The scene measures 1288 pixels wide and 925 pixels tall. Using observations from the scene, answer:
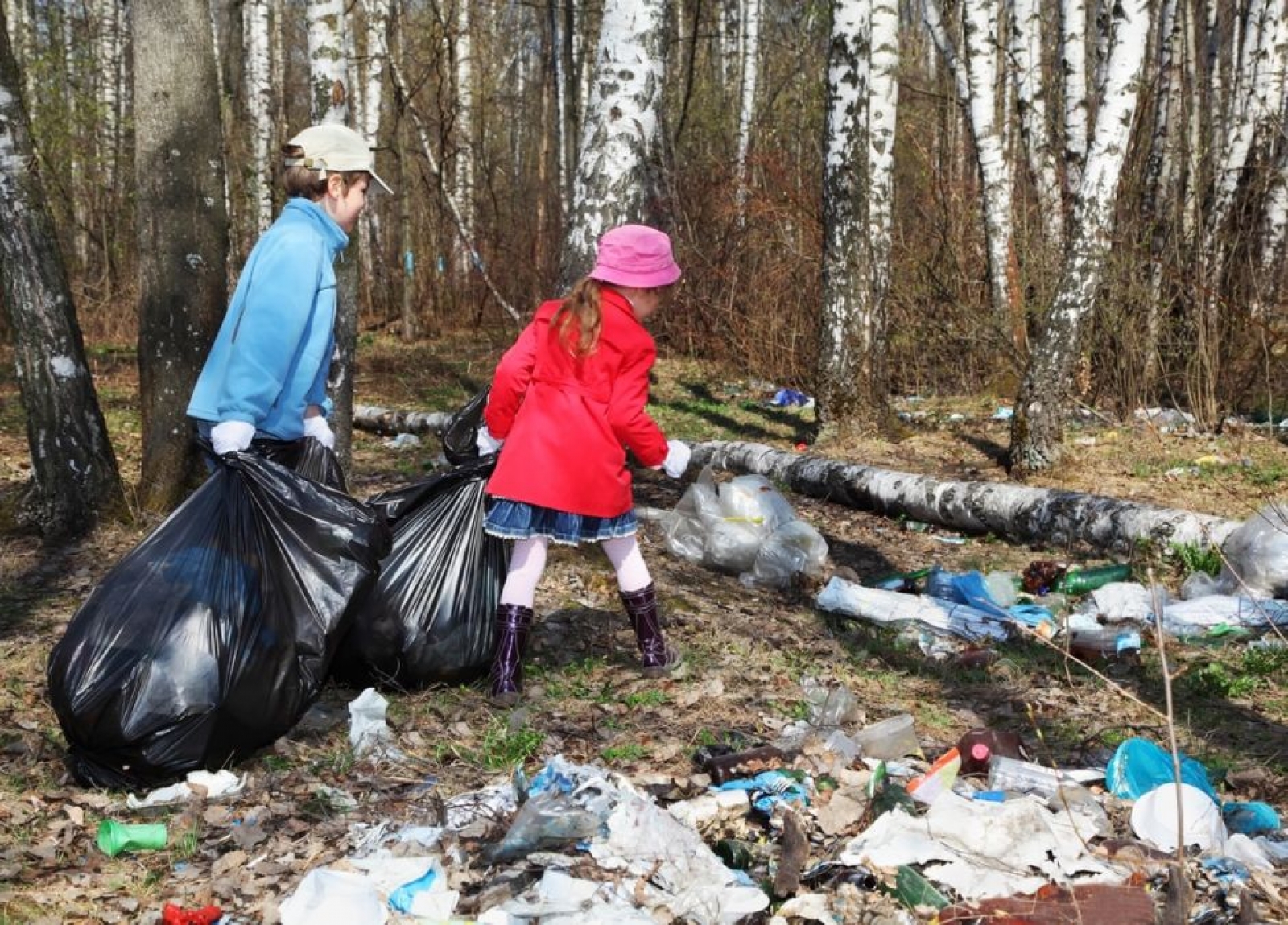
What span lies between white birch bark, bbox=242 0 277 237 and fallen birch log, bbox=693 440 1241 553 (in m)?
9.10

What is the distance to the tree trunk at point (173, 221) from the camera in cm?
599

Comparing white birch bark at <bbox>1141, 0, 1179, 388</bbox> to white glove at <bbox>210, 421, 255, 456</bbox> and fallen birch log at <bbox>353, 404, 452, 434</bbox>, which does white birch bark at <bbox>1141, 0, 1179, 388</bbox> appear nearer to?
fallen birch log at <bbox>353, 404, 452, 434</bbox>

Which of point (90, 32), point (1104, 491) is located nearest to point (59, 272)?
point (1104, 491)

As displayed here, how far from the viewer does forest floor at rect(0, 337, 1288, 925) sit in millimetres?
3023

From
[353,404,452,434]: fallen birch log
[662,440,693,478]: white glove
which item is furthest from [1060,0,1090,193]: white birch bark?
[662,440,693,478]: white glove

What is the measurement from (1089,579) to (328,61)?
4.42m

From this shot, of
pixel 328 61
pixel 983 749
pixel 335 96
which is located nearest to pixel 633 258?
pixel 983 749

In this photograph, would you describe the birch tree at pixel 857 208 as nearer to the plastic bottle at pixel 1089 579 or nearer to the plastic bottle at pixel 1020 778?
the plastic bottle at pixel 1089 579

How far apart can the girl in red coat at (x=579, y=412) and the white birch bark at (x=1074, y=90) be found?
7650 mm

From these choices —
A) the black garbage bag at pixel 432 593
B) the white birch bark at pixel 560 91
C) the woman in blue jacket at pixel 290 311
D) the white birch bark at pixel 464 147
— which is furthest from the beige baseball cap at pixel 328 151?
the white birch bark at pixel 560 91

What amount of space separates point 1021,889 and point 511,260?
1493 cm

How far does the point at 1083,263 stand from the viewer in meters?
7.81

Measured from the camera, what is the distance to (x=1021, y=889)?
2.85 m

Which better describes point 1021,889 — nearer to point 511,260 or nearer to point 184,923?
point 184,923
